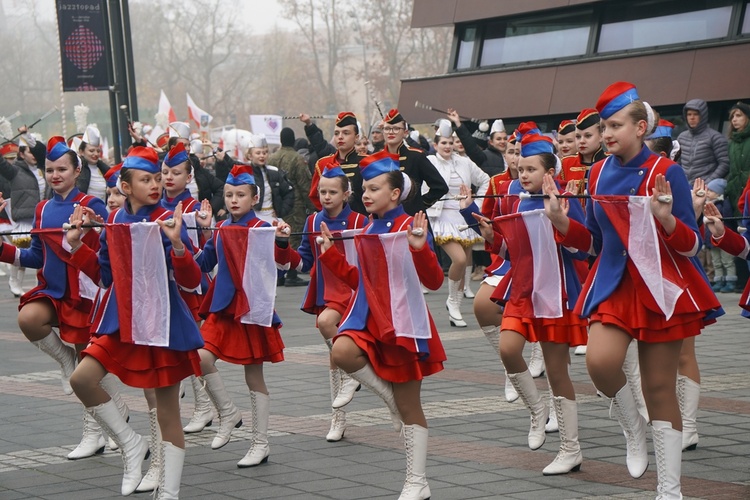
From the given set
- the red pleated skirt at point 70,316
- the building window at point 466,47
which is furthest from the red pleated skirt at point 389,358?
the building window at point 466,47

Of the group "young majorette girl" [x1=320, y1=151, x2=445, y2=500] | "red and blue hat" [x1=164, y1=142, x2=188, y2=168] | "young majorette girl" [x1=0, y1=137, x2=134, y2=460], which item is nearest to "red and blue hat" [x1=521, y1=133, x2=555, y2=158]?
"young majorette girl" [x1=320, y1=151, x2=445, y2=500]

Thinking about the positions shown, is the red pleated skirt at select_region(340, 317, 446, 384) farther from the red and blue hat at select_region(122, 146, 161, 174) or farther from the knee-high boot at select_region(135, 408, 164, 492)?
the red and blue hat at select_region(122, 146, 161, 174)

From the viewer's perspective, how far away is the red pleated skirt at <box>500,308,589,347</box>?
24.1ft

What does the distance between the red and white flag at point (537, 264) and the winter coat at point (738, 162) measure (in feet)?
25.0

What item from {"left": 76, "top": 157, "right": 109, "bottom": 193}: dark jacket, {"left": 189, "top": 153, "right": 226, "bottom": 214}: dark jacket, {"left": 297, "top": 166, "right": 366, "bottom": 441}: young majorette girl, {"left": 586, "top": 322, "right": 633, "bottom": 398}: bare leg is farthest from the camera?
{"left": 189, "top": 153, "right": 226, "bottom": 214}: dark jacket

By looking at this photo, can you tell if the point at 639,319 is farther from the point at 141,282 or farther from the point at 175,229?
the point at 141,282

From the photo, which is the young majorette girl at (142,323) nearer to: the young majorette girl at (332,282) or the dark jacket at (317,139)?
the young majorette girl at (332,282)

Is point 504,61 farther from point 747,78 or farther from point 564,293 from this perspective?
point 564,293

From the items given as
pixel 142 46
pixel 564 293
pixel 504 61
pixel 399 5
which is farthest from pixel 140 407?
pixel 142 46

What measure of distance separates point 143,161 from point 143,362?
3.75ft

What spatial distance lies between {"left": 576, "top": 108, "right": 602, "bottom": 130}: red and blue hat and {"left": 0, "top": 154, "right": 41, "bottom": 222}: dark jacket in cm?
1165

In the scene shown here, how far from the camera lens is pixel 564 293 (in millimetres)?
7477

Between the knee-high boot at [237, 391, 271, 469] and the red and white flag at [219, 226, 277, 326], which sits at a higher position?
the red and white flag at [219, 226, 277, 326]

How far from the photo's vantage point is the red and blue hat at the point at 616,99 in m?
5.97
